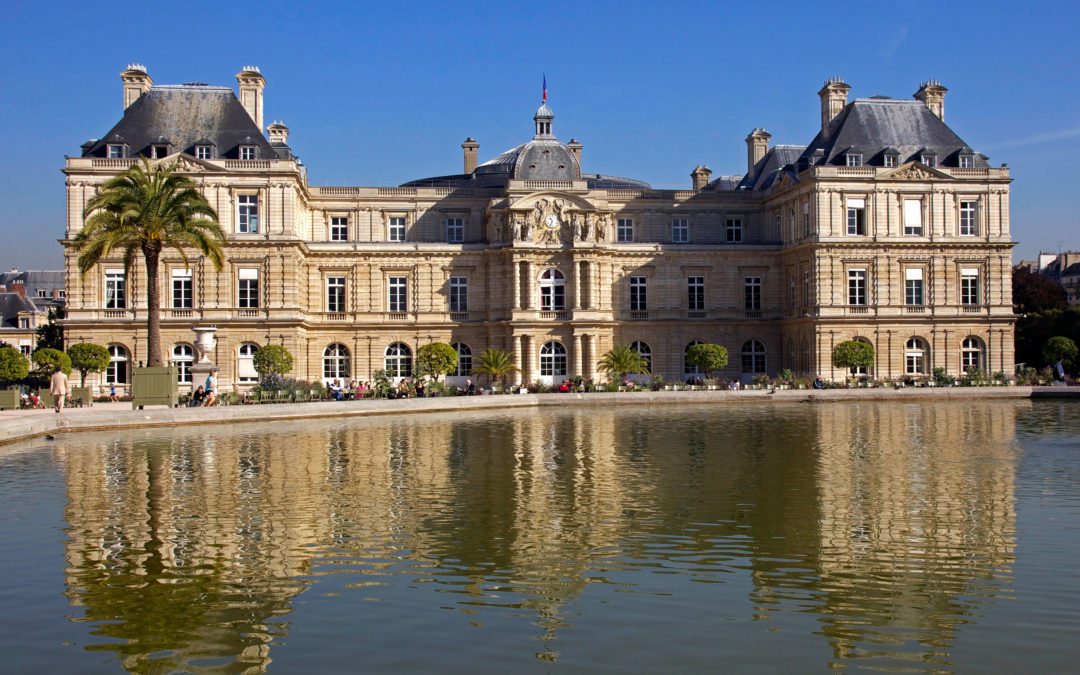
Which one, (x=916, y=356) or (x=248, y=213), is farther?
(x=916, y=356)

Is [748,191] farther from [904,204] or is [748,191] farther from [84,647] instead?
[84,647]

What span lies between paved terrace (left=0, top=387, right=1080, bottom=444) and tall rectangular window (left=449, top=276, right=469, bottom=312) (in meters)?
13.3

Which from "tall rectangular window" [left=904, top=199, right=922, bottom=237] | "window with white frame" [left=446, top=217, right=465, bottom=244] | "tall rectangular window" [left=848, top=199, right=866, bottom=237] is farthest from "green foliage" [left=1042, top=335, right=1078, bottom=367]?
"window with white frame" [left=446, top=217, right=465, bottom=244]

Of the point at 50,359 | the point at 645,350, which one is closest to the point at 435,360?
the point at 645,350

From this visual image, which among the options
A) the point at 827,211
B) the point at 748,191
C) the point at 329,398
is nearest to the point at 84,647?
the point at 329,398

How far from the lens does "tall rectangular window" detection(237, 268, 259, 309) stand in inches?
2034

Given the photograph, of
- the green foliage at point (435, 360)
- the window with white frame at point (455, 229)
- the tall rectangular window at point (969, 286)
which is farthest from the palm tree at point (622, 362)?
the tall rectangular window at point (969, 286)

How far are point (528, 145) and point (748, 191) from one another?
14504 mm

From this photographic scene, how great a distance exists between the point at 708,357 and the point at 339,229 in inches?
926

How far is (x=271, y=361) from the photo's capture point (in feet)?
160

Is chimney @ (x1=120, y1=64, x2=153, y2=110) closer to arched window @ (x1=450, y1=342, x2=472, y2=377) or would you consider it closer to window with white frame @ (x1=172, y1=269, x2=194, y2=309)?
window with white frame @ (x1=172, y1=269, x2=194, y2=309)

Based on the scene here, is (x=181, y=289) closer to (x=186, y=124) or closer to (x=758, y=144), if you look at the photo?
(x=186, y=124)

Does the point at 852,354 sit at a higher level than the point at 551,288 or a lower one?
lower

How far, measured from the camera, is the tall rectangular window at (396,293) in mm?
56969
